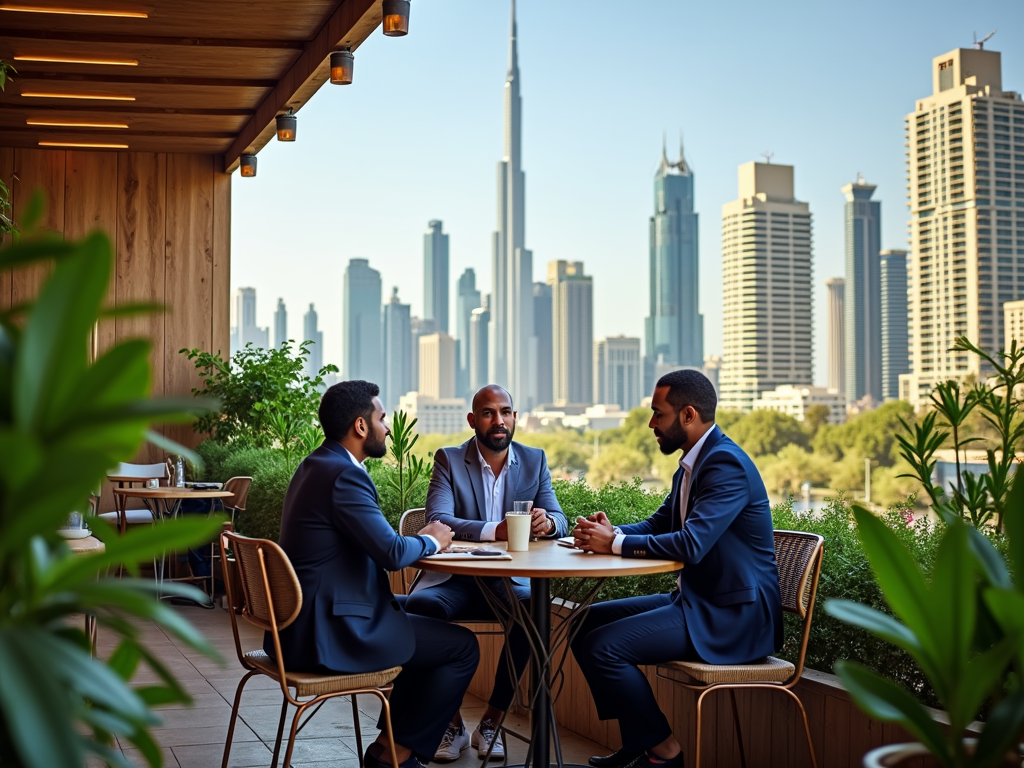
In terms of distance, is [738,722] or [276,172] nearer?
[738,722]

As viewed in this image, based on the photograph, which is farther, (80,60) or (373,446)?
(80,60)

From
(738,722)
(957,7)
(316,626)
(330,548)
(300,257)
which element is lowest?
(738,722)

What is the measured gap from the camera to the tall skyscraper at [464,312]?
9356 centimetres

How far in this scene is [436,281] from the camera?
3952 inches

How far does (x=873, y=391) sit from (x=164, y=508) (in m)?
77.9

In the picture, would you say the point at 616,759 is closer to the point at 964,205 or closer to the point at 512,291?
the point at 964,205

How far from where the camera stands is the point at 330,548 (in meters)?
3.07

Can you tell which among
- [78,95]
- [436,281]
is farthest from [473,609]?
[436,281]

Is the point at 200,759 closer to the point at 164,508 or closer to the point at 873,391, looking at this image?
the point at 164,508

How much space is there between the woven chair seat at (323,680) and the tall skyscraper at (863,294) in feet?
259

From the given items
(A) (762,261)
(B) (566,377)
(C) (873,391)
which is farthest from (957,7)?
(B) (566,377)

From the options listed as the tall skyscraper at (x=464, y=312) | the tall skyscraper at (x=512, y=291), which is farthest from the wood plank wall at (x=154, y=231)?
the tall skyscraper at (x=512, y=291)

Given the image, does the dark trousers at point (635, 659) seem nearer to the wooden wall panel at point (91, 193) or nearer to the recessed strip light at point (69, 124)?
the recessed strip light at point (69, 124)

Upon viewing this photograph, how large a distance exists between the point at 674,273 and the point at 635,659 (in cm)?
9849
